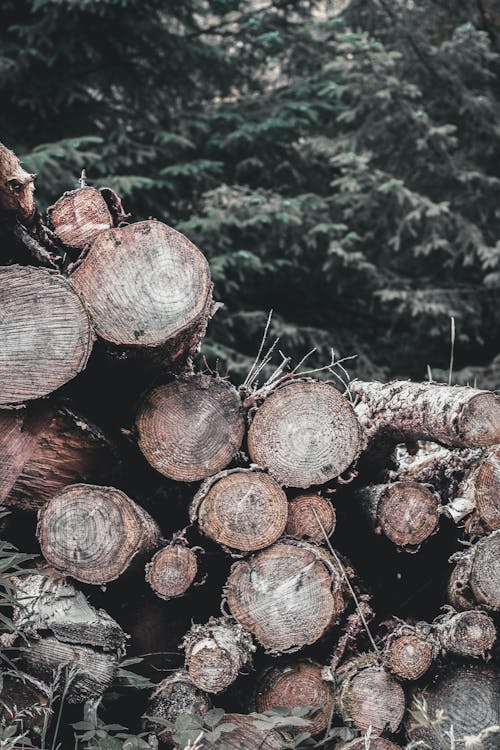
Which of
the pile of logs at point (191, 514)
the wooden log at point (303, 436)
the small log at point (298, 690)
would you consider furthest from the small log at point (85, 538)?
the small log at point (298, 690)

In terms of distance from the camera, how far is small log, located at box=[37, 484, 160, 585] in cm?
222

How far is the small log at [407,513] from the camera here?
8.38ft

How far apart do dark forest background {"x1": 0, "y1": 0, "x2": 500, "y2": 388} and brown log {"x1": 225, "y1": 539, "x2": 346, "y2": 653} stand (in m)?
4.68

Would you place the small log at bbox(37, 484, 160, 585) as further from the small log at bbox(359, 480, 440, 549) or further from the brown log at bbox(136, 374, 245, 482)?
the small log at bbox(359, 480, 440, 549)

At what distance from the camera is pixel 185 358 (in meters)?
2.48

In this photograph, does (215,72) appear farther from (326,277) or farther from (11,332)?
(11,332)

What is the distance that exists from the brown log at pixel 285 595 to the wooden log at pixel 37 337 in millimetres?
855

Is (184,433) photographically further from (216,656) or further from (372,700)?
(372,700)

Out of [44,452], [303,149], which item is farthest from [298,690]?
[303,149]

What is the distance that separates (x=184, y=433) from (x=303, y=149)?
6.53m

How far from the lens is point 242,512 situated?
91.7 inches

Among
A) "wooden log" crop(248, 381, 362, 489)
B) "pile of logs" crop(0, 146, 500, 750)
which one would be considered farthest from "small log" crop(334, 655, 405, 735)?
"wooden log" crop(248, 381, 362, 489)

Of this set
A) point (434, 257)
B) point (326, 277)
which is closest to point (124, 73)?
point (326, 277)

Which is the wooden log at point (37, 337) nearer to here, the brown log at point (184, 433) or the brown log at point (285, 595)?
the brown log at point (184, 433)
